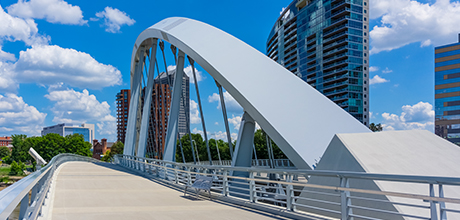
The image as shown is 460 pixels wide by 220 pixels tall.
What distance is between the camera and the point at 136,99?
29000mm

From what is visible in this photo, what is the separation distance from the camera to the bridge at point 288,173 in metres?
5.39

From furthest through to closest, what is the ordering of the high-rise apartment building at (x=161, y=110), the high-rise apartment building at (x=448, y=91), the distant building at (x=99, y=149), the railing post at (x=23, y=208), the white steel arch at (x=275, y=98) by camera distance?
the distant building at (x=99, y=149), the high-rise apartment building at (x=448, y=91), the high-rise apartment building at (x=161, y=110), the white steel arch at (x=275, y=98), the railing post at (x=23, y=208)

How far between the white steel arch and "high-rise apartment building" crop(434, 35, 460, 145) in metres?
79.5

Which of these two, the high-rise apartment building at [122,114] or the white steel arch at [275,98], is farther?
the high-rise apartment building at [122,114]

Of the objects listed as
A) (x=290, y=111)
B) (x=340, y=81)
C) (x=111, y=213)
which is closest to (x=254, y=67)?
(x=290, y=111)

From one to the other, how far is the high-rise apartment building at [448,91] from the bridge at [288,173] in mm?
79906

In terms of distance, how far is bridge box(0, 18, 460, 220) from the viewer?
5.39 m

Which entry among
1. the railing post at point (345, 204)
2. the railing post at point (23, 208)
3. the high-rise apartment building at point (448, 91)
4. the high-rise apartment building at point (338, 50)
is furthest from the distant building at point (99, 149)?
the railing post at point (23, 208)

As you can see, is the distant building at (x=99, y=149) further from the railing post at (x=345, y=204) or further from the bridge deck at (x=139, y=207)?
the railing post at (x=345, y=204)

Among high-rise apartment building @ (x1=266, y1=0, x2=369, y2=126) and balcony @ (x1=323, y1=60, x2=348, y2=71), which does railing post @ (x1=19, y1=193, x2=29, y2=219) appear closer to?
high-rise apartment building @ (x1=266, y1=0, x2=369, y2=126)

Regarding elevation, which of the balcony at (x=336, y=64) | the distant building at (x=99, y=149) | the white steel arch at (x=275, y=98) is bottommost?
the distant building at (x=99, y=149)

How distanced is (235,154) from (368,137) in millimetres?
5169

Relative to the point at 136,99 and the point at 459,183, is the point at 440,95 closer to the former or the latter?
the point at 136,99

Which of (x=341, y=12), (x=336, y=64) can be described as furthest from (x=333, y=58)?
(x=341, y=12)
